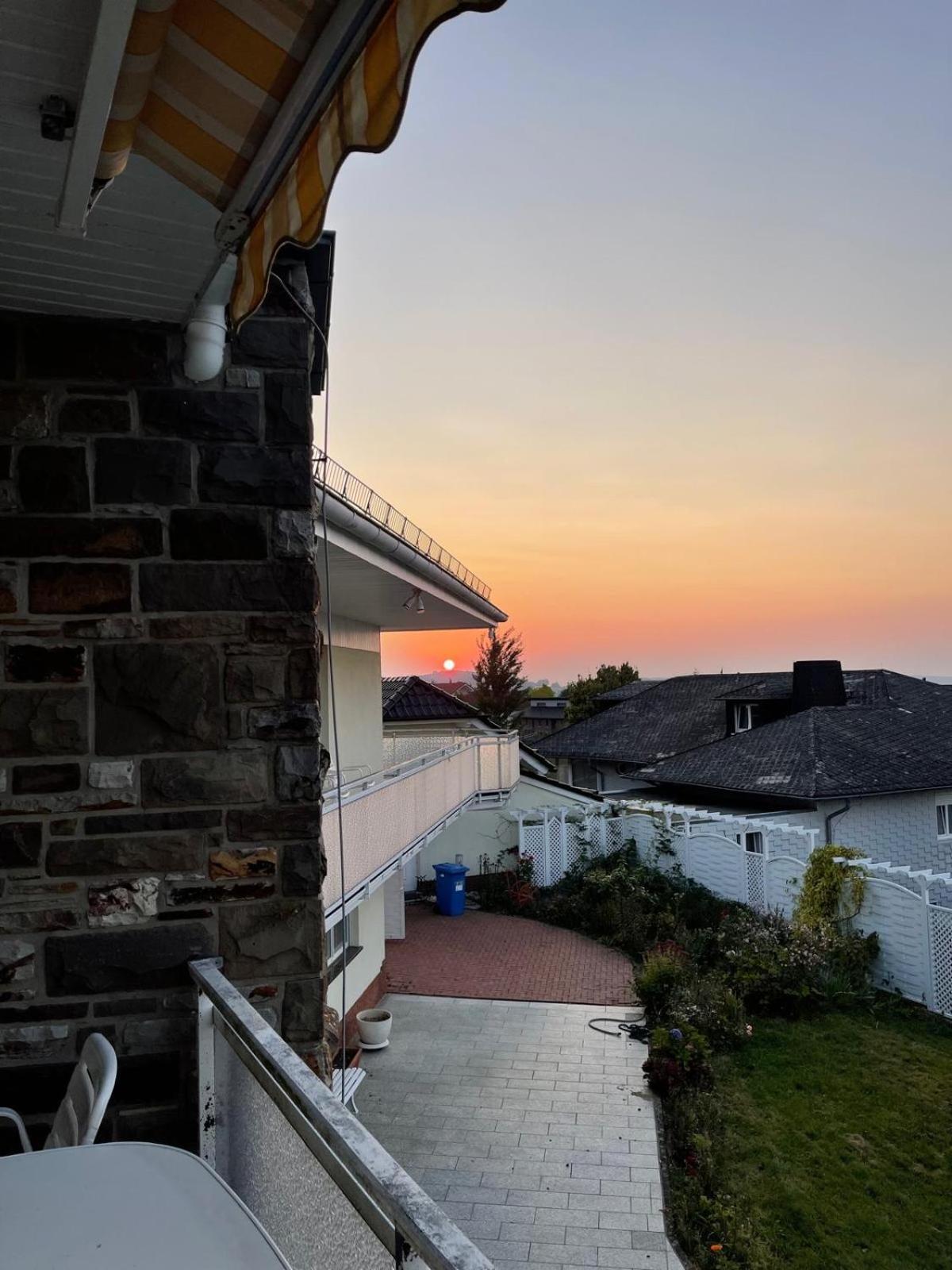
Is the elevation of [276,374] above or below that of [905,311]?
below

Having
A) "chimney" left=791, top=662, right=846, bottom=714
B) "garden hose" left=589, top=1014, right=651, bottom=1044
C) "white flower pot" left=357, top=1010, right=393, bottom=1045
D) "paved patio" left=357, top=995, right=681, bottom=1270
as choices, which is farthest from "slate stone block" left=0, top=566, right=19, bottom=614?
"chimney" left=791, top=662, right=846, bottom=714

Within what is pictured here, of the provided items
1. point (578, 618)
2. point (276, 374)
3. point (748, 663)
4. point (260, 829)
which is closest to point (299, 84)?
point (276, 374)

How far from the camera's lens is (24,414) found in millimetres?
2613

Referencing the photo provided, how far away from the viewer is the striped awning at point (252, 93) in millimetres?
1150

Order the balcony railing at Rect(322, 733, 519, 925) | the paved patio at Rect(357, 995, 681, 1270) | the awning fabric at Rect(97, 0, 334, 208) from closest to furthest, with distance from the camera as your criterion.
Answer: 1. the awning fabric at Rect(97, 0, 334, 208)
2. the balcony railing at Rect(322, 733, 519, 925)
3. the paved patio at Rect(357, 995, 681, 1270)

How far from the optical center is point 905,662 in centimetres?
5084

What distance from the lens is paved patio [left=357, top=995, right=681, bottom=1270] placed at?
6285 mm

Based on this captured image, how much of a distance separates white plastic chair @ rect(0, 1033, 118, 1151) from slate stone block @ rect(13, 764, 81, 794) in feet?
2.26

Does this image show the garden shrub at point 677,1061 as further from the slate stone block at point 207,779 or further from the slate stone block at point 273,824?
the slate stone block at point 207,779

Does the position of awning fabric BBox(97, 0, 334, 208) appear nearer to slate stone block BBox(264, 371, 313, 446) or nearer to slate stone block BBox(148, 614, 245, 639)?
slate stone block BBox(264, 371, 313, 446)

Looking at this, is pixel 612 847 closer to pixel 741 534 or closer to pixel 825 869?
pixel 825 869

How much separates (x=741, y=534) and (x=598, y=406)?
799 cm

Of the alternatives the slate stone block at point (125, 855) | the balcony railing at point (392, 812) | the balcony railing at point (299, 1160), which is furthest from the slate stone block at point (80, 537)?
the balcony railing at point (392, 812)

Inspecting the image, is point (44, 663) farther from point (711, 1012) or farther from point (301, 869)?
point (711, 1012)
